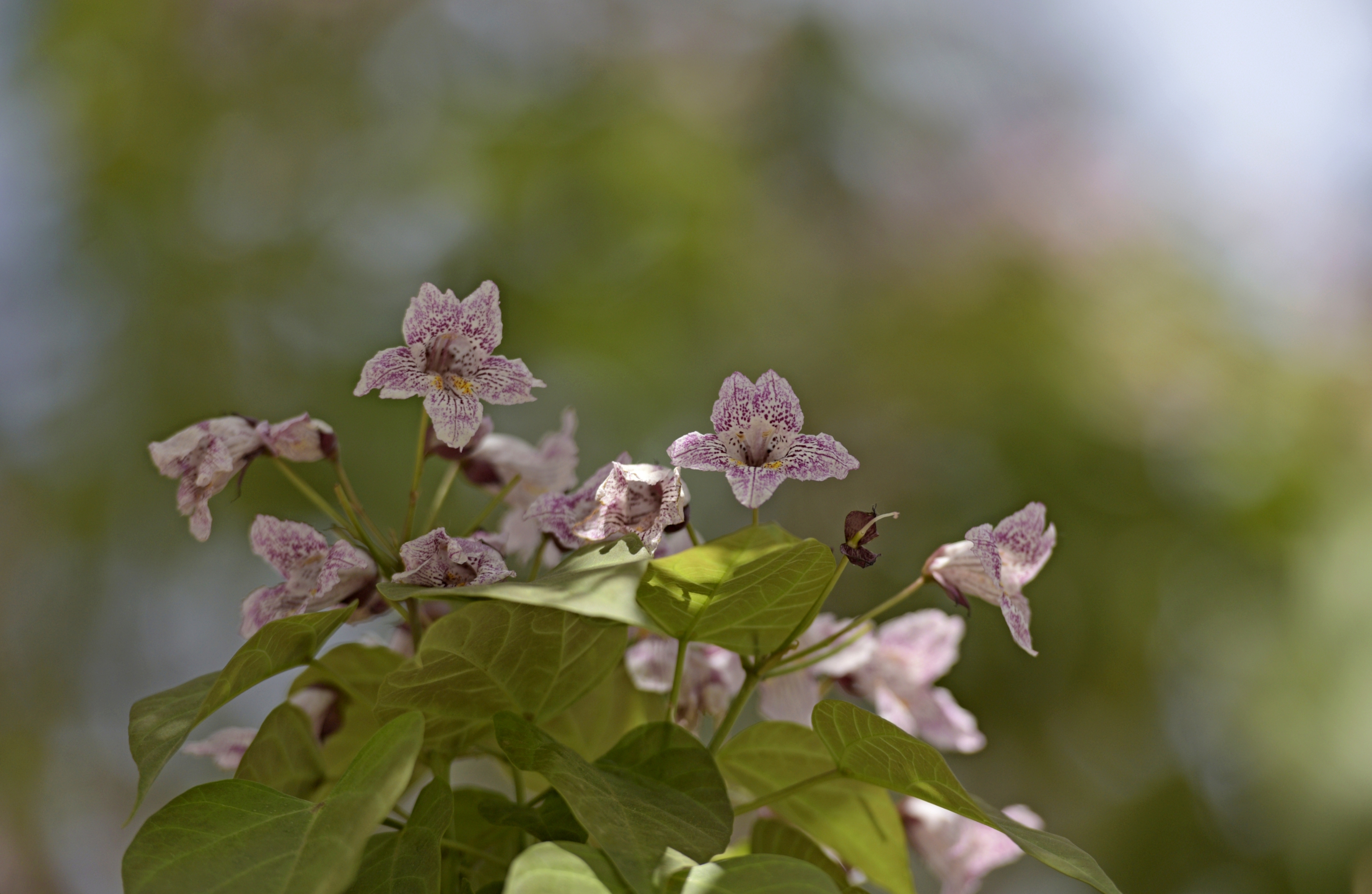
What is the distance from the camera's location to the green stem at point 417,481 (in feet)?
1.45

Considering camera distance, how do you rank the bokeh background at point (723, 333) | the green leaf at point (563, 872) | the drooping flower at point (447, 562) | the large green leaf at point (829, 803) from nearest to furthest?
the green leaf at point (563, 872) → the drooping flower at point (447, 562) → the large green leaf at point (829, 803) → the bokeh background at point (723, 333)

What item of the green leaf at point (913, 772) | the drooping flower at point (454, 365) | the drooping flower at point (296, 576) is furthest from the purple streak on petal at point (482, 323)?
the green leaf at point (913, 772)

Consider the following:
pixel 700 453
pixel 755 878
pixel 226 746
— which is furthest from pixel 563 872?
pixel 226 746

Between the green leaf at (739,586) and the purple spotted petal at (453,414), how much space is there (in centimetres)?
11

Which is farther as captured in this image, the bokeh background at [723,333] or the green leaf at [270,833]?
the bokeh background at [723,333]

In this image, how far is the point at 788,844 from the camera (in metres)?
0.49

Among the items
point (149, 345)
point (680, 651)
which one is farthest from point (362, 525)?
point (149, 345)

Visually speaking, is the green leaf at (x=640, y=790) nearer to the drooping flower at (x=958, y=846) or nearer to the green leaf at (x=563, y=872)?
the green leaf at (x=563, y=872)

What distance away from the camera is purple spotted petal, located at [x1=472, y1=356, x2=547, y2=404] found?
0.43 meters

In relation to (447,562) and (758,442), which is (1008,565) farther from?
(447,562)

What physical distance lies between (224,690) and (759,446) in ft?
0.78

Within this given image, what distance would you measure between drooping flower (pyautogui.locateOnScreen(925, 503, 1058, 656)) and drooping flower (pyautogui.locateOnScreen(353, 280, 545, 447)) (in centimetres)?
22

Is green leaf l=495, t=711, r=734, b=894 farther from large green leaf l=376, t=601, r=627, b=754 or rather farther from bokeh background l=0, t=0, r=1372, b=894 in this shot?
bokeh background l=0, t=0, r=1372, b=894

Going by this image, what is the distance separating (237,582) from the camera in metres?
2.04
